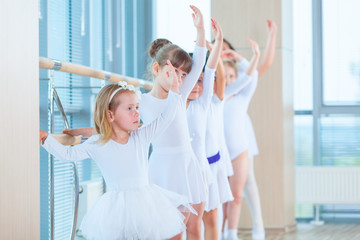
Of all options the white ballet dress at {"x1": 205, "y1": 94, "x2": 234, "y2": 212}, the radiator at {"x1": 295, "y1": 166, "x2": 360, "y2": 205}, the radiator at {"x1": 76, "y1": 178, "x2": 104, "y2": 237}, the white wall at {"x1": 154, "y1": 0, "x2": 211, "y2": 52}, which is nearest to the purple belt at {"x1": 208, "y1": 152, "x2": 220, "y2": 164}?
the white ballet dress at {"x1": 205, "y1": 94, "x2": 234, "y2": 212}

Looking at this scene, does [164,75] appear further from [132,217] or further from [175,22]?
[175,22]

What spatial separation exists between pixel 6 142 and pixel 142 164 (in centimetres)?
60

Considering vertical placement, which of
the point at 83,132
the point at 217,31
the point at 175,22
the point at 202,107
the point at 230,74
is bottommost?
the point at 83,132

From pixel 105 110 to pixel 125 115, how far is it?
0.07 metres

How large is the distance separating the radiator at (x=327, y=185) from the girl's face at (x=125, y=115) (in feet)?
11.4

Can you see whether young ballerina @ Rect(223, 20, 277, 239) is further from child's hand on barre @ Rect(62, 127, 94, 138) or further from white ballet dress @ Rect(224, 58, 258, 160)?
child's hand on barre @ Rect(62, 127, 94, 138)

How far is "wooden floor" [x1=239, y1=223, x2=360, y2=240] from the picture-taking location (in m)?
4.65

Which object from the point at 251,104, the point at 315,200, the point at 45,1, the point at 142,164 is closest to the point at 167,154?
the point at 142,164

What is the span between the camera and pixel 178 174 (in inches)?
101

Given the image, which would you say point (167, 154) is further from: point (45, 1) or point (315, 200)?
point (315, 200)

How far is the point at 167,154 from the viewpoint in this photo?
2.59m

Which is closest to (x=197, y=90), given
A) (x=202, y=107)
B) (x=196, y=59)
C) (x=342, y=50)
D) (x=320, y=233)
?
(x=202, y=107)

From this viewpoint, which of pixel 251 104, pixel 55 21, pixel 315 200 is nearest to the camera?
pixel 55 21

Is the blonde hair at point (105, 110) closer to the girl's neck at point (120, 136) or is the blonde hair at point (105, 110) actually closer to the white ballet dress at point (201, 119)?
the girl's neck at point (120, 136)
